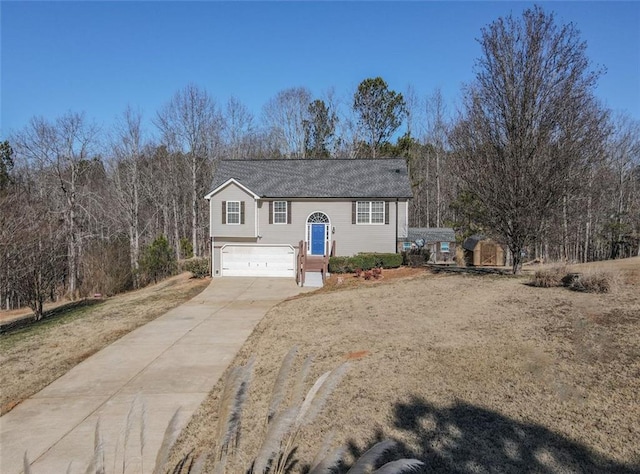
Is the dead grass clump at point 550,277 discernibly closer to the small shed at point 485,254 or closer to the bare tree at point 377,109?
the small shed at point 485,254

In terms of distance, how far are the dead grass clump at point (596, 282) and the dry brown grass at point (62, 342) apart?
33.8ft

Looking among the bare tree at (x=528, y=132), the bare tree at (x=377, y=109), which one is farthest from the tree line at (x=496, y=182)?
the bare tree at (x=377, y=109)

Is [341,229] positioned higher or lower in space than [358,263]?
higher

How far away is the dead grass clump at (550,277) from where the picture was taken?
11195mm

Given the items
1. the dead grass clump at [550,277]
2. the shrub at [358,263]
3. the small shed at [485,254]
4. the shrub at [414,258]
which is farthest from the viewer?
the small shed at [485,254]

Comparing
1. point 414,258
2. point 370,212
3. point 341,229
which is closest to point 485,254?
point 414,258

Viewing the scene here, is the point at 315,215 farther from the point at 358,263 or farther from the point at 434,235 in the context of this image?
the point at 434,235

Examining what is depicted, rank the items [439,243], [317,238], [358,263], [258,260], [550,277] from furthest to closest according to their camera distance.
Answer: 1. [439,243]
2. [317,238]
3. [358,263]
4. [258,260]
5. [550,277]

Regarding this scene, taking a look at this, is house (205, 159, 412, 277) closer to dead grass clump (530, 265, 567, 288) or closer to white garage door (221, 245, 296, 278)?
white garage door (221, 245, 296, 278)

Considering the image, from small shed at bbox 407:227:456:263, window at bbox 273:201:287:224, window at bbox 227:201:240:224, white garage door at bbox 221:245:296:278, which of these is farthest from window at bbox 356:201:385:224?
small shed at bbox 407:227:456:263

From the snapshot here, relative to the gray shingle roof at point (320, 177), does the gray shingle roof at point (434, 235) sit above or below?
below

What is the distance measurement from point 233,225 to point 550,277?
49.3 feet

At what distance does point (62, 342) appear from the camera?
8938mm

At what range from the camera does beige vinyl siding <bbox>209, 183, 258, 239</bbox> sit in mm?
21969
